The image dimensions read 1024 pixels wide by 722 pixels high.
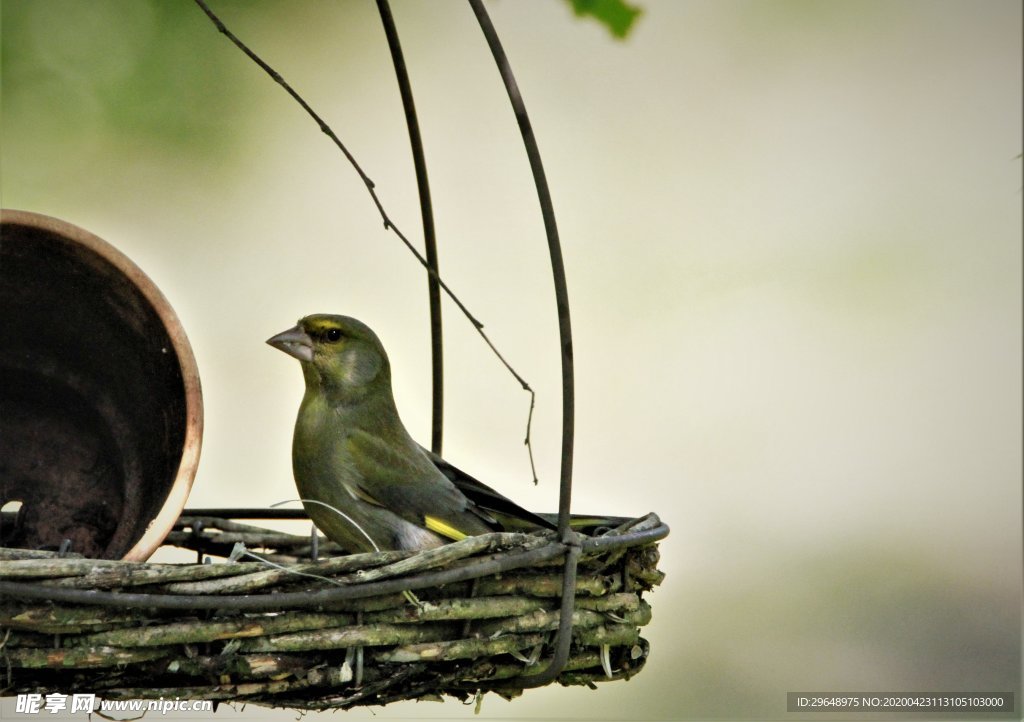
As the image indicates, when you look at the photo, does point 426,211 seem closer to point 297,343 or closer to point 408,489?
point 297,343

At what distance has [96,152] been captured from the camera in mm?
3127

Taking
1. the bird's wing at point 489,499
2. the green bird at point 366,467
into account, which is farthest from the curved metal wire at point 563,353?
the bird's wing at point 489,499

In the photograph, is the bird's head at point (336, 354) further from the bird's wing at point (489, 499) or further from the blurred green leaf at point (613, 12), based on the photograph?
the blurred green leaf at point (613, 12)

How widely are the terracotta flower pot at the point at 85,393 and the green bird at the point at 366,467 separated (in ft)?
0.69

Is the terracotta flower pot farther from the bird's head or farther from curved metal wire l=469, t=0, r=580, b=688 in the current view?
curved metal wire l=469, t=0, r=580, b=688

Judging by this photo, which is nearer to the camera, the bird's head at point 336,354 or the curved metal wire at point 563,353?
the curved metal wire at point 563,353

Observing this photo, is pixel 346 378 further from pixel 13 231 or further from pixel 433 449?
pixel 13 231

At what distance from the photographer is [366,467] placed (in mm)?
1812

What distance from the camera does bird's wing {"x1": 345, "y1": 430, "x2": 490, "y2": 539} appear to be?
5.78ft

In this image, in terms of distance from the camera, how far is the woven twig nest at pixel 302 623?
45.3 inches

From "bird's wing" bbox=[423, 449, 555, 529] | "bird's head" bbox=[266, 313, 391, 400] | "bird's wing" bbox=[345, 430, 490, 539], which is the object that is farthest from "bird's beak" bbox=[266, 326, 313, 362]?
"bird's wing" bbox=[423, 449, 555, 529]

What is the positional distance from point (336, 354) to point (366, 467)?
0.24 meters

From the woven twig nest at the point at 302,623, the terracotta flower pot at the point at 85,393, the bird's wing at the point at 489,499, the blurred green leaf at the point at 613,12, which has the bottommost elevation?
the woven twig nest at the point at 302,623

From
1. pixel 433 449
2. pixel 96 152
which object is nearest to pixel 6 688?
pixel 433 449
